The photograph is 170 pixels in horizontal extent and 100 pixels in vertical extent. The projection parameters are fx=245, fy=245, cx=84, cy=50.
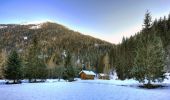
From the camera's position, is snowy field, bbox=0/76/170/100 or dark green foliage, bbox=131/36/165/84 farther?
dark green foliage, bbox=131/36/165/84

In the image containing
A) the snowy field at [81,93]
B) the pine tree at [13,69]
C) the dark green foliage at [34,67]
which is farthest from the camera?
the dark green foliage at [34,67]

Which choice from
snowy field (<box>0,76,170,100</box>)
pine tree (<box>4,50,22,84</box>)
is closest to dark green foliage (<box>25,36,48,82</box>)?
pine tree (<box>4,50,22,84</box>)

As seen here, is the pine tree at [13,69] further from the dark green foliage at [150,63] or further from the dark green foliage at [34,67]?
the dark green foliage at [150,63]

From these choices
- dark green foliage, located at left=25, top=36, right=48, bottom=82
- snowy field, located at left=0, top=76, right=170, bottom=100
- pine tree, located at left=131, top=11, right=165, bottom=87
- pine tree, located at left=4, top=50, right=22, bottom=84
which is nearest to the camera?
snowy field, located at left=0, top=76, right=170, bottom=100

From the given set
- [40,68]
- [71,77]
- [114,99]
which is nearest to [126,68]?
[71,77]

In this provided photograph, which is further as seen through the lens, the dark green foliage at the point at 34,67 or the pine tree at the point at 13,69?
the dark green foliage at the point at 34,67

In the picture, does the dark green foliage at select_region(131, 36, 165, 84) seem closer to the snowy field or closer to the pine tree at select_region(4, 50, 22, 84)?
the snowy field

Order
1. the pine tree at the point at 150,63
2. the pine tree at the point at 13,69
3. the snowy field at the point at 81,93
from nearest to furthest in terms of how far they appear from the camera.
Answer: the snowy field at the point at 81,93 < the pine tree at the point at 150,63 < the pine tree at the point at 13,69

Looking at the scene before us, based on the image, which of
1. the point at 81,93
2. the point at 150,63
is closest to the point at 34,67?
the point at 150,63

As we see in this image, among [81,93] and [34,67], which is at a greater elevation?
[34,67]

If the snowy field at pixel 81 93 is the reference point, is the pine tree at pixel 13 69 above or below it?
above

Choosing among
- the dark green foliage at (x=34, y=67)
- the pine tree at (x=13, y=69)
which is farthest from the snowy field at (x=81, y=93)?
the dark green foliage at (x=34, y=67)

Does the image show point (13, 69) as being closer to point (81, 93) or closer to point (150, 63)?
point (150, 63)

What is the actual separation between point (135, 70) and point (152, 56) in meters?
4.97
